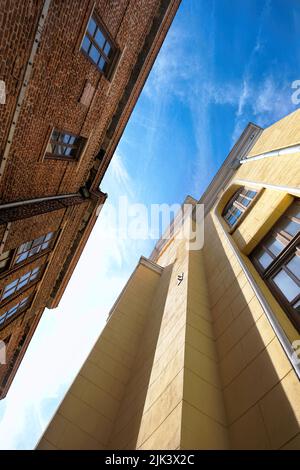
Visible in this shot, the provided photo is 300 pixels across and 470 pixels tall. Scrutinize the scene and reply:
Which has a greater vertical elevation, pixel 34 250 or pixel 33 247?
pixel 33 247

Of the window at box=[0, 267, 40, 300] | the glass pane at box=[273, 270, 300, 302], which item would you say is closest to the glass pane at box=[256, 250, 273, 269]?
the glass pane at box=[273, 270, 300, 302]

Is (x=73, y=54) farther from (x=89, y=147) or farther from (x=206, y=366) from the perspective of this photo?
(x=206, y=366)

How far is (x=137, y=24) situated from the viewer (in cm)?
862

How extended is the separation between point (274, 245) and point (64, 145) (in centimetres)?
757

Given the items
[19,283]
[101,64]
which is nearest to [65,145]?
[101,64]

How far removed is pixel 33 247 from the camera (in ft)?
31.4

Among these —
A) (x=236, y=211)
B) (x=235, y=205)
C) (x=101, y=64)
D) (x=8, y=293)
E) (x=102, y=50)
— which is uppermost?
(x=102, y=50)

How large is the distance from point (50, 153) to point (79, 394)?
696 centimetres

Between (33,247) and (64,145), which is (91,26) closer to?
(64,145)

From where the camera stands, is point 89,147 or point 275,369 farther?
point 89,147

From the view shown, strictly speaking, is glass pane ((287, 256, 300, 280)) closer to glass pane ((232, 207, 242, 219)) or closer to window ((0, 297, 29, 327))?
glass pane ((232, 207, 242, 219))

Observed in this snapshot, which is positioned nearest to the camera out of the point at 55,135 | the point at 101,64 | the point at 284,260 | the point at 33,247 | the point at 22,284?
the point at 284,260

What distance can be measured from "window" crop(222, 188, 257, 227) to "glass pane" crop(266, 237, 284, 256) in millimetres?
4265
